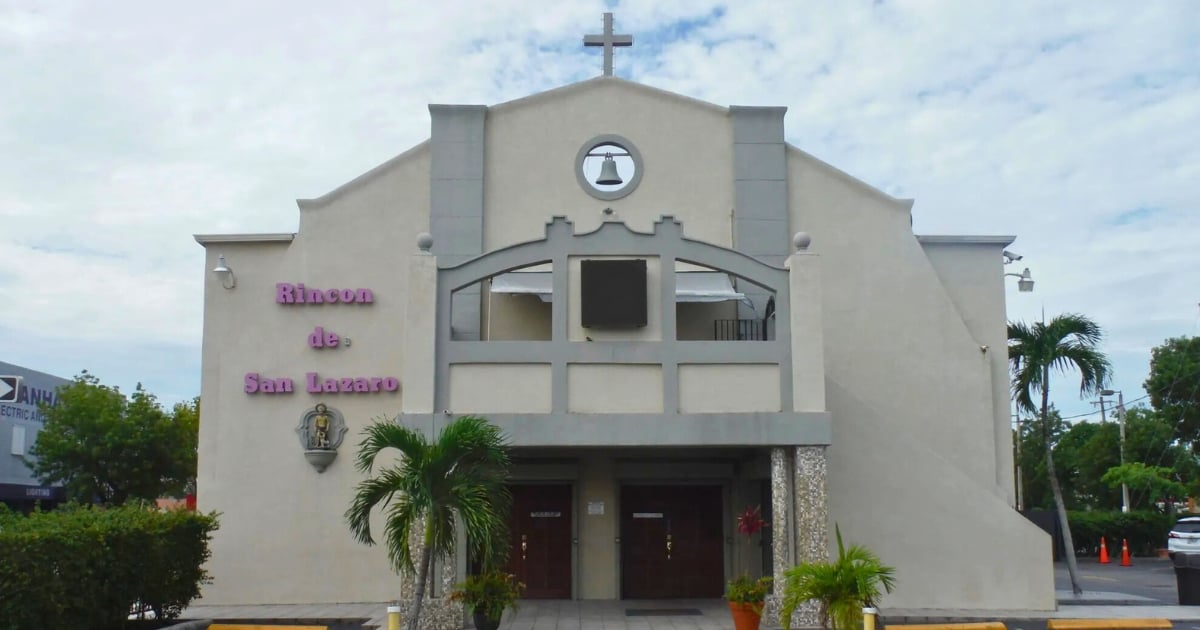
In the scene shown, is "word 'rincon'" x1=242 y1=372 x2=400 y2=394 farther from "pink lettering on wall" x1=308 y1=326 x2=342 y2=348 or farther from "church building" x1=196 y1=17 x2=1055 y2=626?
"pink lettering on wall" x1=308 y1=326 x2=342 y2=348

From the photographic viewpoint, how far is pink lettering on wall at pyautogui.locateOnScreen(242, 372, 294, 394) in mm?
22312

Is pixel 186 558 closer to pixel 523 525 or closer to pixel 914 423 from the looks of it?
pixel 523 525

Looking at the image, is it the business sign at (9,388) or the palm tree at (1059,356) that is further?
the palm tree at (1059,356)

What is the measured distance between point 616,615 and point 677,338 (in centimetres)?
531

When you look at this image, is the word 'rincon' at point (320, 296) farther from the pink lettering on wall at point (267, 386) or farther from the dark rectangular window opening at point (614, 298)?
the dark rectangular window opening at point (614, 298)

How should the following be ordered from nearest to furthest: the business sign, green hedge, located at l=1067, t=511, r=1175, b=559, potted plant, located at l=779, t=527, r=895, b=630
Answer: potted plant, located at l=779, t=527, r=895, b=630 < the business sign < green hedge, located at l=1067, t=511, r=1175, b=559

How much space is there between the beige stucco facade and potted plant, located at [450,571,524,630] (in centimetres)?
455

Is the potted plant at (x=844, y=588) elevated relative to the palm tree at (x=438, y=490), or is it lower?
lower

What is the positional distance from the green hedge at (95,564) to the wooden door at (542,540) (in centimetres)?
617

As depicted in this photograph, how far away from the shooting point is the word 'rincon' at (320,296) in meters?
22.6

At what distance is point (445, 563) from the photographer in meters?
17.4

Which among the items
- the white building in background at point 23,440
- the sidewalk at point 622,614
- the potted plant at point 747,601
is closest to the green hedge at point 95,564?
the sidewalk at point 622,614

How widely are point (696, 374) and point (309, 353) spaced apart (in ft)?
28.1

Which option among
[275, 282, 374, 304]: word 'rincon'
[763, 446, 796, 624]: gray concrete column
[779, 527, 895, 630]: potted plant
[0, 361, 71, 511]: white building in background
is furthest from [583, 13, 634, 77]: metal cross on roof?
[0, 361, 71, 511]: white building in background
